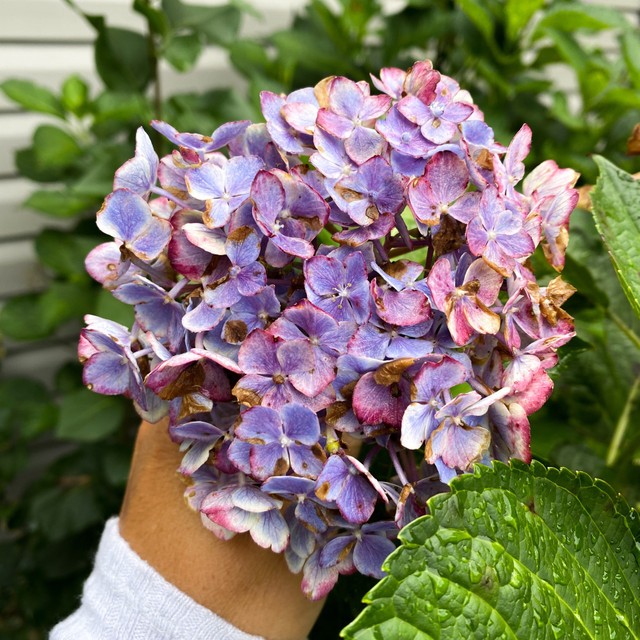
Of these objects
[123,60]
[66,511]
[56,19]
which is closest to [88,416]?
[66,511]

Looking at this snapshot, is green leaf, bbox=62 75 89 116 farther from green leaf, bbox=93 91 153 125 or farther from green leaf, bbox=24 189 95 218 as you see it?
green leaf, bbox=24 189 95 218

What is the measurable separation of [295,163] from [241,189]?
0.20 ft

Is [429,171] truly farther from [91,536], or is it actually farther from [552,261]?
[91,536]

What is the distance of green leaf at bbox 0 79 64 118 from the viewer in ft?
4.54

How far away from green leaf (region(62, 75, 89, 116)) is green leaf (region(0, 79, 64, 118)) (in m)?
0.02

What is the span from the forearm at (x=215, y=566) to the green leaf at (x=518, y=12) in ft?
3.53

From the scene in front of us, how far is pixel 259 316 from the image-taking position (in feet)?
1.59

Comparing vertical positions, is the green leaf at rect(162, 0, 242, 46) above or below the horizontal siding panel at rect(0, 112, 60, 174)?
above

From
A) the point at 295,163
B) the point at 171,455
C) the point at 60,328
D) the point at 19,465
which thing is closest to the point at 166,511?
the point at 171,455

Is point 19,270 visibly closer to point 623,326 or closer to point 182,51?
point 182,51

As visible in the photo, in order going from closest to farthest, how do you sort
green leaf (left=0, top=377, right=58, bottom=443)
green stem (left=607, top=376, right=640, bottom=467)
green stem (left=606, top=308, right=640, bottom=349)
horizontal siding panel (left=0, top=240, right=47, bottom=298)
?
green stem (left=606, top=308, right=640, bottom=349)
green stem (left=607, top=376, right=640, bottom=467)
green leaf (left=0, top=377, right=58, bottom=443)
horizontal siding panel (left=0, top=240, right=47, bottom=298)

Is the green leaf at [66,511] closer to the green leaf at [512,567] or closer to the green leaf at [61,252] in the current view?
the green leaf at [61,252]

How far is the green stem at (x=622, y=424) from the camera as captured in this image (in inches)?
35.3

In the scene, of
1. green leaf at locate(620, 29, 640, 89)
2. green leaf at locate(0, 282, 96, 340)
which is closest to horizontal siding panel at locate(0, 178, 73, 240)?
green leaf at locate(0, 282, 96, 340)
